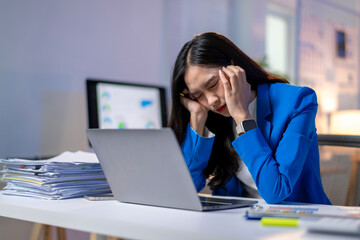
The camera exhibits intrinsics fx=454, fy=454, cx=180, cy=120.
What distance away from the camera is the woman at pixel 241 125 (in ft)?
4.00

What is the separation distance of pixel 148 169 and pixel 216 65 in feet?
1.79

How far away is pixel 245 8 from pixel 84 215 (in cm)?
329

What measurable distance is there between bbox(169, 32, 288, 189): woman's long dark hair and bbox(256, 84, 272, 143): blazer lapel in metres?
0.07

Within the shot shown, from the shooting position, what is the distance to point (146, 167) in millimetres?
989

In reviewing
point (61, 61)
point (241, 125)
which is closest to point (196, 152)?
point (241, 125)

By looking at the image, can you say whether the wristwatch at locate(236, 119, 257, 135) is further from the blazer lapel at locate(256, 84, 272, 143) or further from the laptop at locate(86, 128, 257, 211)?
the laptop at locate(86, 128, 257, 211)

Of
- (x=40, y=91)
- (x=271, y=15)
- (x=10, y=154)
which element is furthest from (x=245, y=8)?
(x=10, y=154)

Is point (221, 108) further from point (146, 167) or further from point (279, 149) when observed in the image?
point (146, 167)

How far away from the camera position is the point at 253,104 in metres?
1.52

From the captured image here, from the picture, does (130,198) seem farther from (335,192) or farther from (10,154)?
(10,154)

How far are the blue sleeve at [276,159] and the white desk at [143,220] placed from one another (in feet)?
0.67

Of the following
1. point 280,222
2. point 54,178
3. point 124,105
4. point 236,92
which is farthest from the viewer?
point 124,105

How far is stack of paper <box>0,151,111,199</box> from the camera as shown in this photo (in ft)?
3.94

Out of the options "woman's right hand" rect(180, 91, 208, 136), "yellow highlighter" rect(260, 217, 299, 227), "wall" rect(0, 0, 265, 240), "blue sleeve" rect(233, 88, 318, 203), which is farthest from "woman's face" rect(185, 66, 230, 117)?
"wall" rect(0, 0, 265, 240)
